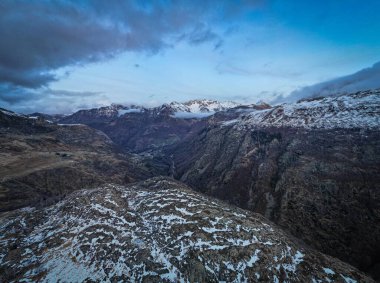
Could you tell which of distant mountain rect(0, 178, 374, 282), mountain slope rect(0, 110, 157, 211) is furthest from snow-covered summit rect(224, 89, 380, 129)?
mountain slope rect(0, 110, 157, 211)

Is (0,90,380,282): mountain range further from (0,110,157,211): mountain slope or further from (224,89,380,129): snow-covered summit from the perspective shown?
(0,110,157,211): mountain slope

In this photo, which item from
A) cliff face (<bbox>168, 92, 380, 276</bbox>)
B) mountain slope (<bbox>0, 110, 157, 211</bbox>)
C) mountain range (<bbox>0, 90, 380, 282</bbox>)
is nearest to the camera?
mountain range (<bbox>0, 90, 380, 282</bbox>)

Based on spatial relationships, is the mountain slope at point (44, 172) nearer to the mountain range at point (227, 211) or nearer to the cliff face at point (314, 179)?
the mountain range at point (227, 211)

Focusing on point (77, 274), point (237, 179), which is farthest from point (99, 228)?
point (237, 179)

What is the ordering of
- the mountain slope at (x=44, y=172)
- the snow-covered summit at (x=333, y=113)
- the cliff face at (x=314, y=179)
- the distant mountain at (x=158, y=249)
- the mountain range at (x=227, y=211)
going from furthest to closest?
the snow-covered summit at (x=333, y=113) < the mountain slope at (x=44, y=172) < the cliff face at (x=314, y=179) < the mountain range at (x=227, y=211) < the distant mountain at (x=158, y=249)

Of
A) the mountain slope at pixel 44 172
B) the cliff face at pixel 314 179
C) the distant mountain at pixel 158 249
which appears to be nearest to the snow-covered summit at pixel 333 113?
the cliff face at pixel 314 179

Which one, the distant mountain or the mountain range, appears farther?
the mountain range

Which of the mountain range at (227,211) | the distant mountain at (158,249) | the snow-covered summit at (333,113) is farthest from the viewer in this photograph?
the snow-covered summit at (333,113)
